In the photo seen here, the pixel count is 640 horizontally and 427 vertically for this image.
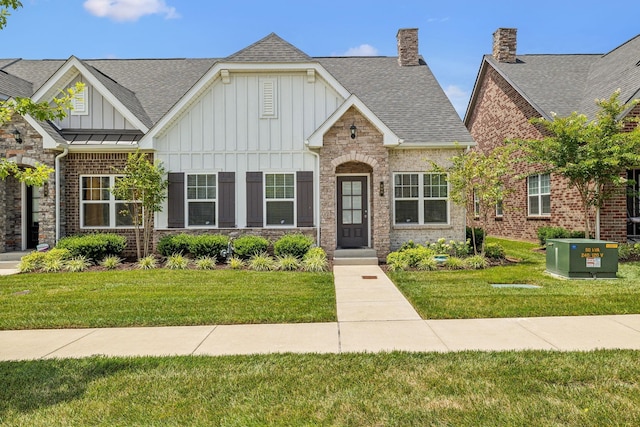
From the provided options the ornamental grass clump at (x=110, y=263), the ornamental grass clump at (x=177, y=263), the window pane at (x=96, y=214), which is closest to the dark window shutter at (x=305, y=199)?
the ornamental grass clump at (x=177, y=263)

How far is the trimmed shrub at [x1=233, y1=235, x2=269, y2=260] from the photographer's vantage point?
1178 centimetres

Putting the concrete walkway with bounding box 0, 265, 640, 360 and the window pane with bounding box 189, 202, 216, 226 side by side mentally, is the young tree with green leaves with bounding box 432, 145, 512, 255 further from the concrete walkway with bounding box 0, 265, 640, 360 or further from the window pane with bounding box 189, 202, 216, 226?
the window pane with bounding box 189, 202, 216, 226

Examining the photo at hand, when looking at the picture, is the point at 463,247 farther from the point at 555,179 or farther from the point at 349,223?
the point at 555,179

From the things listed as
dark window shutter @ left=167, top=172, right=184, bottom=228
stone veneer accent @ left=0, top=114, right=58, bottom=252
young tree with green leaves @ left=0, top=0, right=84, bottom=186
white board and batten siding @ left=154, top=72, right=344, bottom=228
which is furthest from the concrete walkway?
stone veneer accent @ left=0, top=114, right=58, bottom=252

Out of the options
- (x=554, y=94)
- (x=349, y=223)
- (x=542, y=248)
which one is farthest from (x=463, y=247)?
(x=554, y=94)

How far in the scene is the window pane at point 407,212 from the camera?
42.9 ft

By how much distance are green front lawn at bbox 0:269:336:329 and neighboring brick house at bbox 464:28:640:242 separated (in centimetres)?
790

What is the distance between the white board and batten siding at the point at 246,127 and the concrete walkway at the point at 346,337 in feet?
24.0

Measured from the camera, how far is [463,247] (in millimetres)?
12281

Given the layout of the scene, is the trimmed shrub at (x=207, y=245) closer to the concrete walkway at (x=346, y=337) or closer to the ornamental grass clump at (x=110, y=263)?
the ornamental grass clump at (x=110, y=263)

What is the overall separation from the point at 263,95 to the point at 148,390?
10575mm

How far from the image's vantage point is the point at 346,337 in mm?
5414

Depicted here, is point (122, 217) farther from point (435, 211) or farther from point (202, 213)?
point (435, 211)

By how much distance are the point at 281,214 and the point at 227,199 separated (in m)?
1.76
